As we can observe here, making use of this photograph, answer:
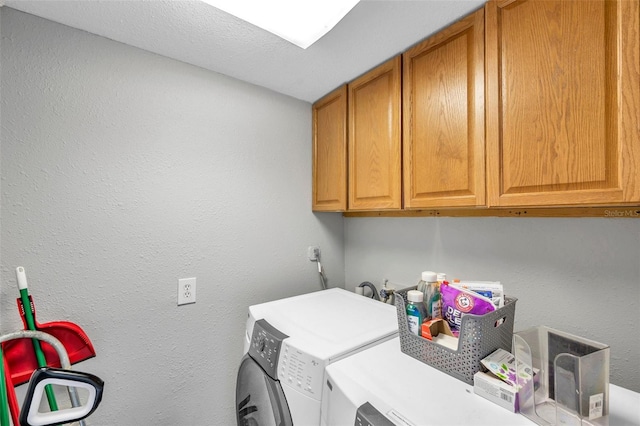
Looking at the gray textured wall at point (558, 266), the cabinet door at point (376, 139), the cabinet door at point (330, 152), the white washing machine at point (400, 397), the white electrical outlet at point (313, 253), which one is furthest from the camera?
the white electrical outlet at point (313, 253)

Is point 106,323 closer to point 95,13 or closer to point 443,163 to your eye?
point 95,13

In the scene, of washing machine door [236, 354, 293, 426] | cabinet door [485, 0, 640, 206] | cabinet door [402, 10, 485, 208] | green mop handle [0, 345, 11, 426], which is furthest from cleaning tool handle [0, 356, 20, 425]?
cabinet door [485, 0, 640, 206]

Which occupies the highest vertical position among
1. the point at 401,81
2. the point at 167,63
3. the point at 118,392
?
the point at 167,63

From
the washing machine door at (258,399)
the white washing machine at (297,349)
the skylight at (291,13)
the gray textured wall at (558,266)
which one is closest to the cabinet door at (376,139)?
the gray textured wall at (558,266)

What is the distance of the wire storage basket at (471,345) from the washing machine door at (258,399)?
1.67ft

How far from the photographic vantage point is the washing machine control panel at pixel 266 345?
1.01 m

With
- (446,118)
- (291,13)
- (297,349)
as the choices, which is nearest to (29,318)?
(297,349)

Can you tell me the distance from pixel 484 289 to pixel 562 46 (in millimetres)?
780

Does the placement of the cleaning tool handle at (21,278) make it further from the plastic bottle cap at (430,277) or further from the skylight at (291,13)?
the plastic bottle cap at (430,277)

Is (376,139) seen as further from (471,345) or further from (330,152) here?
(471,345)

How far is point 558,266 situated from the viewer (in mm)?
1009

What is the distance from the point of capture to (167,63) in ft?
4.33

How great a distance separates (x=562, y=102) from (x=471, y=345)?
0.77 m

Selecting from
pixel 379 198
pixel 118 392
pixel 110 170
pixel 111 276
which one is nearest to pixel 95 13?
pixel 110 170
